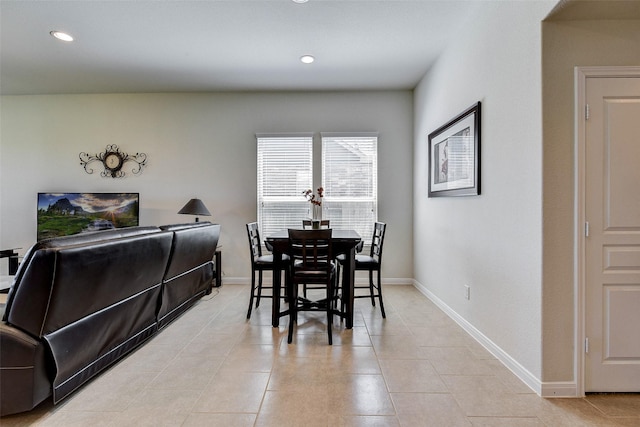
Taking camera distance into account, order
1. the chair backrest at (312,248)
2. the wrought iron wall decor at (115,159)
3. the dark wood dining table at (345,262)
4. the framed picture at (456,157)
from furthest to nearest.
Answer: the wrought iron wall decor at (115,159) < the dark wood dining table at (345,262) < the framed picture at (456,157) < the chair backrest at (312,248)

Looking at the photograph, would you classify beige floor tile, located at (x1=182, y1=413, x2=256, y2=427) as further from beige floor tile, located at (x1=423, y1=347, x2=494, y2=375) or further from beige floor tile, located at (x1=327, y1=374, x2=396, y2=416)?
beige floor tile, located at (x1=423, y1=347, x2=494, y2=375)

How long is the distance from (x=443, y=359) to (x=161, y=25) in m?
3.86

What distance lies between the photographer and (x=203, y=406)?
1750 millimetres

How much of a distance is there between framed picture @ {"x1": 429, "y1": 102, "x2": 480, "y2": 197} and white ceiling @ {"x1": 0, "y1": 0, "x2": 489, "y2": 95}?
0.93 m

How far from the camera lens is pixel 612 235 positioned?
1846 mm


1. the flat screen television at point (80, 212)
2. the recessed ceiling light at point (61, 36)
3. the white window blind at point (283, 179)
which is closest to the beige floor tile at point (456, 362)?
the white window blind at point (283, 179)

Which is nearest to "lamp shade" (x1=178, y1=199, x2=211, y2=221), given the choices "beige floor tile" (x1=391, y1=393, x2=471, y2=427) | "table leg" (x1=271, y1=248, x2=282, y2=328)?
"table leg" (x1=271, y1=248, x2=282, y2=328)

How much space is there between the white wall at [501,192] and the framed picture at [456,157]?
9 cm

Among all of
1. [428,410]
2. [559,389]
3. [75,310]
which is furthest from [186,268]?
[559,389]

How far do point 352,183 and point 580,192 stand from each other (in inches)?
115

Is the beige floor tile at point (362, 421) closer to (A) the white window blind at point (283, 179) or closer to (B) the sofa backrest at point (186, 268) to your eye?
(B) the sofa backrest at point (186, 268)

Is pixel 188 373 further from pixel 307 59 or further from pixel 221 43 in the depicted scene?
pixel 307 59

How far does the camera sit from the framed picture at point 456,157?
261 centimetres

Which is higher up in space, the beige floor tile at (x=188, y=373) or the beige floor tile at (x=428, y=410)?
the beige floor tile at (x=188, y=373)
